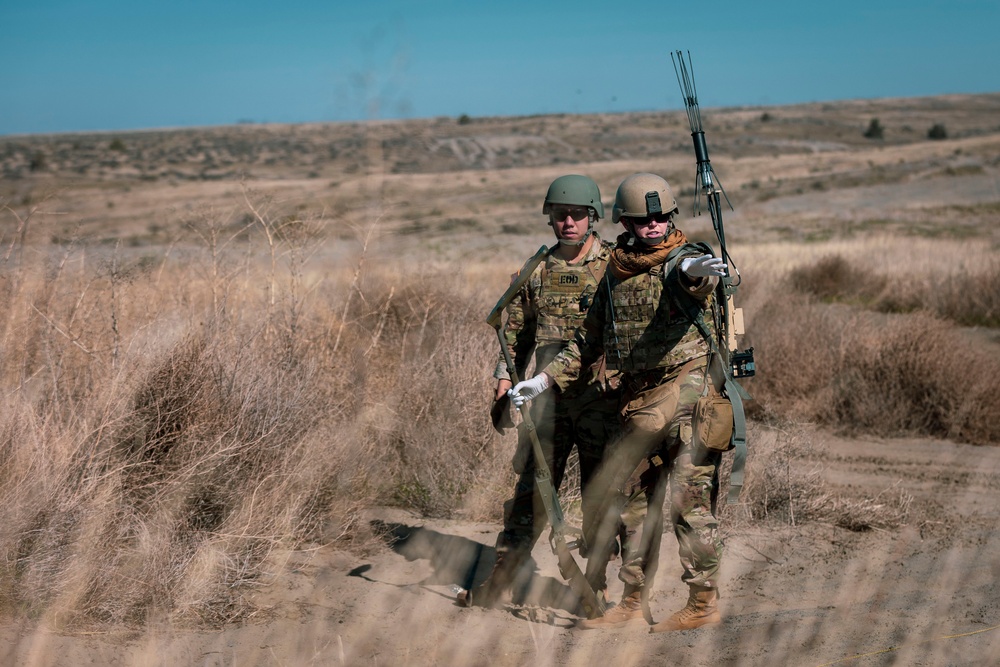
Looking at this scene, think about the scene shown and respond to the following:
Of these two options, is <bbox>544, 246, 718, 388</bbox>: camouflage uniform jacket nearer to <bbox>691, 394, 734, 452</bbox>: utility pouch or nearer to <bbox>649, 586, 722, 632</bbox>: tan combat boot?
<bbox>691, 394, 734, 452</bbox>: utility pouch

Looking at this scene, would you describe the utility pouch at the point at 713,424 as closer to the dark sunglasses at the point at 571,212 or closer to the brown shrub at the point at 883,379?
the dark sunglasses at the point at 571,212

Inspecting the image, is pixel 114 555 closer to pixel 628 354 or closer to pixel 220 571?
pixel 220 571

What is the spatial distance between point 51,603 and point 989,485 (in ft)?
18.4

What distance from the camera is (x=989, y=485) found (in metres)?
6.52

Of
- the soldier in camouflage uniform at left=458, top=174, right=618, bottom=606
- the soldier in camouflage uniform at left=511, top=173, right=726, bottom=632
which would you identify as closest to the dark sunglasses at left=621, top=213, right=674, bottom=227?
the soldier in camouflage uniform at left=511, top=173, right=726, bottom=632

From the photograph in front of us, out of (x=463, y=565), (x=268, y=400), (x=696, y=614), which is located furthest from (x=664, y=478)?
(x=268, y=400)

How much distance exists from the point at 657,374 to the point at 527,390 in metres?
0.56

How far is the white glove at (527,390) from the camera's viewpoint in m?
4.21

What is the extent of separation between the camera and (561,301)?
4465mm

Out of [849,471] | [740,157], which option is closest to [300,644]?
[849,471]

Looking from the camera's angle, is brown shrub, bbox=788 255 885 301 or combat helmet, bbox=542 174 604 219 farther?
brown shrub, bbox=788 255 885 301

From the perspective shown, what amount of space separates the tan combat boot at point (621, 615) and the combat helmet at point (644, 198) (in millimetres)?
1710

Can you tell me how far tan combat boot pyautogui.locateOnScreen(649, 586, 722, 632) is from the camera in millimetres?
4254

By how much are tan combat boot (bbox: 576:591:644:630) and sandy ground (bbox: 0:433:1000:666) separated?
0.19 feet
